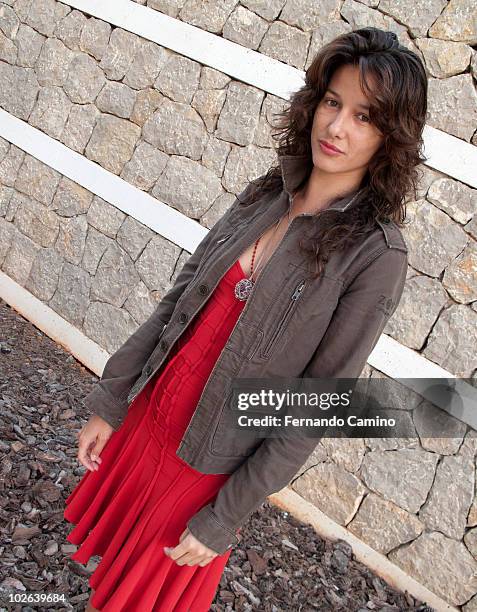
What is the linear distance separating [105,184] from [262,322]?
10.0 feet

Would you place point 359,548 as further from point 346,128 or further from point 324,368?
point 346,128

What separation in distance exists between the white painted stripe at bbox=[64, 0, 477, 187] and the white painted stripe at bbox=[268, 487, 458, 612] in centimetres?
185

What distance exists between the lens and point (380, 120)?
149cm

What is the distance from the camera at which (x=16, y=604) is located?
8.21ft

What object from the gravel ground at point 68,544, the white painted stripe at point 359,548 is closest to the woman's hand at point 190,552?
the gravel ground at point 68,544

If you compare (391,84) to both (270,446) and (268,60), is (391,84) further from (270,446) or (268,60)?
(268,60)

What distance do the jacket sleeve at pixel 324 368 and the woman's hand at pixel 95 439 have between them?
1.52ft

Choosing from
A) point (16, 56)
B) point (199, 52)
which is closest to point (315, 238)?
point (199, 52)

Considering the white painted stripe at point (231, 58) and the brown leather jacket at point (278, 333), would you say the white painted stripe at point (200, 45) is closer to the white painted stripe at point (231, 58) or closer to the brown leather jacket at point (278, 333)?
the white painted stripe at point (231, 58)

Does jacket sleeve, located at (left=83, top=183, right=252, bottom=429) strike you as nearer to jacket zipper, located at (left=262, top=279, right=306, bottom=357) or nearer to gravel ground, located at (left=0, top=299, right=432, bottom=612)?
jacket zipper, located at (left=262, top=279, right=306, bottom=357)

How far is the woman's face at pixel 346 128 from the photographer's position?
5.00 feet

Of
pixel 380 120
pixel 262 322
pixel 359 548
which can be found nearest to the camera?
pixel 380 120

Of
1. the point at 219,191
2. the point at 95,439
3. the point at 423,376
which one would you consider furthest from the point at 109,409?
the point at 219,191

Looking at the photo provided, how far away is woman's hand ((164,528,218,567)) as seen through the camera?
157 centimetres
